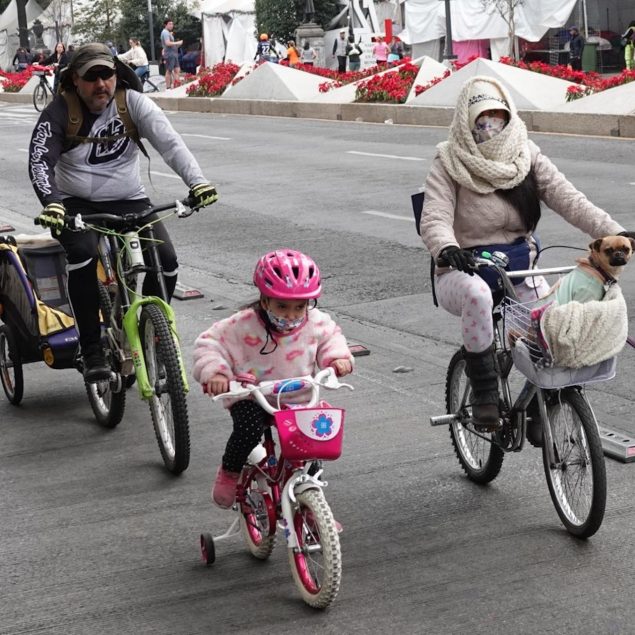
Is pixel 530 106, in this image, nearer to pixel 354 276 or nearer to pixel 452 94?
pixel 452 94

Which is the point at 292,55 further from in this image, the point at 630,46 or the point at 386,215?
the point at 386,215

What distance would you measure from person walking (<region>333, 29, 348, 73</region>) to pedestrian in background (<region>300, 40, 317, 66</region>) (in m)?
0.88

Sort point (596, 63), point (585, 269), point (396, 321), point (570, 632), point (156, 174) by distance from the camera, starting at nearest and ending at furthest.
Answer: point (570, 632), point (585, 269), point (396, 321), point (156, 174), point (596, 63)

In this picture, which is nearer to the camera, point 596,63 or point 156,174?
point 156,174

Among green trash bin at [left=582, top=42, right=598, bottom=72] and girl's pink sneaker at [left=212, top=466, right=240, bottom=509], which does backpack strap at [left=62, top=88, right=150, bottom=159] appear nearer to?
girl's pink sneaker at [left=212, top=466, right=240, bottom=509]

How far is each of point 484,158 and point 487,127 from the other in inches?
5.5

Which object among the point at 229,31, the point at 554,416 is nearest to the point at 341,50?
the point at 229,31

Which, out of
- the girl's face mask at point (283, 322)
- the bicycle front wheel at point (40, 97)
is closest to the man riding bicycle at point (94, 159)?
the girl's face mask at point (283, 322)

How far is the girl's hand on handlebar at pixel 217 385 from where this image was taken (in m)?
4.61

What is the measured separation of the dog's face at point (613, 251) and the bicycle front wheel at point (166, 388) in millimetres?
2010

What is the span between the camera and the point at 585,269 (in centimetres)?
489

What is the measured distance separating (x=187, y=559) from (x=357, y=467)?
1265 millimetres

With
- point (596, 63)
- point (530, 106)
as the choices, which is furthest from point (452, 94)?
point (596, 63)

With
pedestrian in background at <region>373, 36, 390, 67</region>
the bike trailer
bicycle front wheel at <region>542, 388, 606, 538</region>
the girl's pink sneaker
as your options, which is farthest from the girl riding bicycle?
pedestrian in background at <region>373, 36, 390, 67</region>
